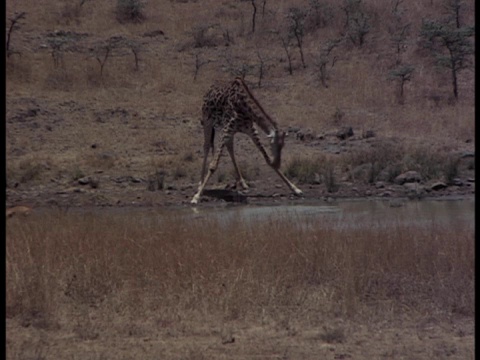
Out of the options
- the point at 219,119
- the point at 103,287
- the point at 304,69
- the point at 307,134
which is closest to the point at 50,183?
the point at 219,119

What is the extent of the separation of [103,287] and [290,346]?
2248 millimetres

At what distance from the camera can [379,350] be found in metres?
6.23

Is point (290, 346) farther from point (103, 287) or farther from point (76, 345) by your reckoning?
point (103, 287)

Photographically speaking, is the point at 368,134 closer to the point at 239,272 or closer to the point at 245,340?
the point at 239,272

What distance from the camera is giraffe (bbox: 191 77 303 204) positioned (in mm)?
15508

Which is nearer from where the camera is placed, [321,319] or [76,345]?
[76,345]

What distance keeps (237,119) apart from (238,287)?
28.6 feet

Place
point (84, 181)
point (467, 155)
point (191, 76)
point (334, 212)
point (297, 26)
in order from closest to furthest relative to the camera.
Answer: point (334, 212) < point (84, 181) < point (467, 155) < point (191, 76) < point (297, 26)

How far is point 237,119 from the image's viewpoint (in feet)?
52.4

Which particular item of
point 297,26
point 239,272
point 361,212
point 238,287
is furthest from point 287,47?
point 238,287

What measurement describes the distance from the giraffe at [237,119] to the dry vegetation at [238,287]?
5864 millimetres

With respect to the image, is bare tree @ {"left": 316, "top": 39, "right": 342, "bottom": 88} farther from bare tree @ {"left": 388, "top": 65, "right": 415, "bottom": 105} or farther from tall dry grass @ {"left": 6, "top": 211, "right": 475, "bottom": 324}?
tall dry grass @ {"left": 6, "top": 211, "right": 475, "bottom": 324}

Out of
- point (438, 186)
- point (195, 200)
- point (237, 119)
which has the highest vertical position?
point (237, 119)

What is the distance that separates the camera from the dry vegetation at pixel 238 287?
6.60m
